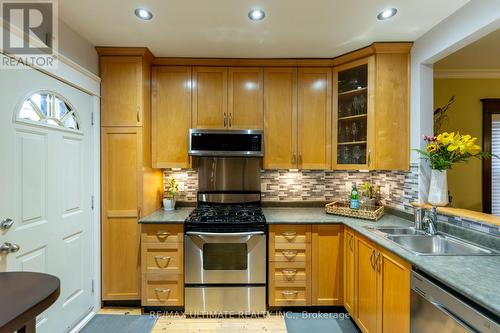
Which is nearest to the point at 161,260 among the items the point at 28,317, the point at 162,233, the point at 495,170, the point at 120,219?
the point at 162,233

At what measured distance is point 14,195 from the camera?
1.61 meters

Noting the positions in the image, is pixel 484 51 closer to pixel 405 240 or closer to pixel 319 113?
pixel 319 113

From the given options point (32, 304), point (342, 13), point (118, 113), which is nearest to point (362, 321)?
point (32, 304)

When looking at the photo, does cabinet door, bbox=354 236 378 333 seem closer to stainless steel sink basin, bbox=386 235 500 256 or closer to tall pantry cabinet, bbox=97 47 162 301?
stainless steel sink basin, bbox=386 235 500 256

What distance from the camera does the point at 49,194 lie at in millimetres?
1902

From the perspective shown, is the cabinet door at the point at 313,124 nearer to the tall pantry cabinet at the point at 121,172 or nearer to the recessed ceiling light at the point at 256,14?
the recessed ceiling light at the point at 256,14

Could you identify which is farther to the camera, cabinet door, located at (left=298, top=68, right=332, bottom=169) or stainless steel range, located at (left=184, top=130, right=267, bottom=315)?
cabinet door, located at (left=298, top=68, right=332, bottom=169)

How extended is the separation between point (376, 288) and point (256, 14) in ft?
7.33

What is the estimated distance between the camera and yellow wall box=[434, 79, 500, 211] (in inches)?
125

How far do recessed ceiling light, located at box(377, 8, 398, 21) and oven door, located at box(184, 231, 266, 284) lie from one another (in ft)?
6.71

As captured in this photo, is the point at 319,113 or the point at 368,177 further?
the point at 368,177

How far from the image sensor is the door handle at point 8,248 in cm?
151

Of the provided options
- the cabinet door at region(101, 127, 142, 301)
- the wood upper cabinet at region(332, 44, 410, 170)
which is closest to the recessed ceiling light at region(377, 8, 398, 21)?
Answer: the wood upper cabinet at region(332, 44, 410, 170)

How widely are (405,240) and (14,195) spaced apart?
2.77 m
